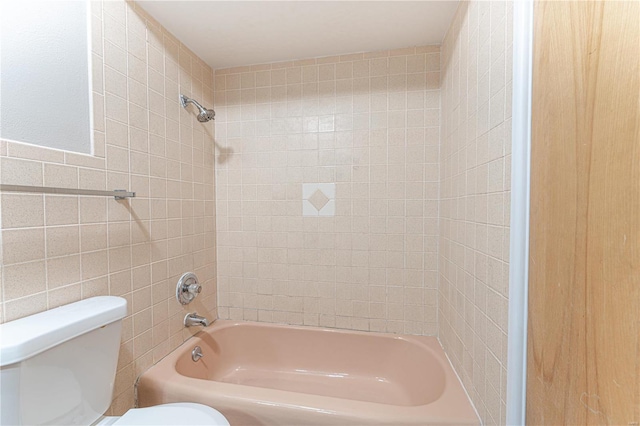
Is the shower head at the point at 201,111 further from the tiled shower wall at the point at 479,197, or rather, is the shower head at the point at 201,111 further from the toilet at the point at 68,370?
the tiled shower wall at the point at 479,197

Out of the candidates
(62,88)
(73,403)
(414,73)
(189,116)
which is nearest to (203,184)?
(189,116)

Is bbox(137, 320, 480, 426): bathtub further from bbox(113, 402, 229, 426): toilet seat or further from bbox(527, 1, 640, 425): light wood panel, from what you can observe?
bbox(527, 1, 640, 425): light wood panel

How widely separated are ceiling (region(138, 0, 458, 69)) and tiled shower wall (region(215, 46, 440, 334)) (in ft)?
0.39

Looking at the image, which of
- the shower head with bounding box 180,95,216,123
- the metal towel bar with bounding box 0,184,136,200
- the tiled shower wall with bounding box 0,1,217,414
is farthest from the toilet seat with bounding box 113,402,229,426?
the shower head with bounding box 180,95,216,123

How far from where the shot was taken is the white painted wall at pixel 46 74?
83 centimetres

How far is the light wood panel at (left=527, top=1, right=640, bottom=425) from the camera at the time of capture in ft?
1.58

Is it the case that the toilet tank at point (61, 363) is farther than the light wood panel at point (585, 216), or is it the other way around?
the toilet tank at point (61, 363)

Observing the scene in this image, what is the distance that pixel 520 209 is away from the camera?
0.77 metres

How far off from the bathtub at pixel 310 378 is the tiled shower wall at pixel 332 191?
0.42 feet

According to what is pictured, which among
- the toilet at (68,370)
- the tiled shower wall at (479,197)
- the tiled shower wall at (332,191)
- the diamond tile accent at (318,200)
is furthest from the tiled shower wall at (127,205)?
the tiled shower wall at (479,197)

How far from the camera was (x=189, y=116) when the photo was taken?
5.42ft

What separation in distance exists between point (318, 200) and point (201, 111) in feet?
3.00

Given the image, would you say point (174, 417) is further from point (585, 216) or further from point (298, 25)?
point (298, 25)

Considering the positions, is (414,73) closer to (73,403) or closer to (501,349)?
(501,349)
